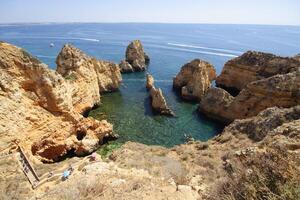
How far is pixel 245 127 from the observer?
19.4m

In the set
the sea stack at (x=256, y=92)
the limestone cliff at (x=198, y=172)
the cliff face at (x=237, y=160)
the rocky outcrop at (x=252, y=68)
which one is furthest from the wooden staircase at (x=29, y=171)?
the rocky outcrop at (x=252, y=68)

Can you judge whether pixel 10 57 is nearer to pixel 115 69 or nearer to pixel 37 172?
pixel 37 172

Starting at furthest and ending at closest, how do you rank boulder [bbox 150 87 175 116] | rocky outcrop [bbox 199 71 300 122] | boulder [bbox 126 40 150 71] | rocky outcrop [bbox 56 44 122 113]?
boulder [bbox 126 40 150 71] → boulder [bbox 150 87 175 116] → rocky outcrop [bbox 56 44 122 113] → rocky outcrop [bbox 199 71 300 122]

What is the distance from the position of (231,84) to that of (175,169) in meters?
35.0

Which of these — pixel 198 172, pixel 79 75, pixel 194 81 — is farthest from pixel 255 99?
pixel 79 75

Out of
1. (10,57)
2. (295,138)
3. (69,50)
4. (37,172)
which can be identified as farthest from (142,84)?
(295,138)

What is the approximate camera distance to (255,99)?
31.6 m

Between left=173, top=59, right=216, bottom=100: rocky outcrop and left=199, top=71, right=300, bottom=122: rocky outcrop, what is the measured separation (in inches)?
198

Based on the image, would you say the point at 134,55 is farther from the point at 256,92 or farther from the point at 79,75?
the point at 256,92

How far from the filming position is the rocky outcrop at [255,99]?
95.3 feet

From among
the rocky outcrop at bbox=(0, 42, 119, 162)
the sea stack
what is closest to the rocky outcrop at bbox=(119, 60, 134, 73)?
the sea stack

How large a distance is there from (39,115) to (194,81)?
25.6 m

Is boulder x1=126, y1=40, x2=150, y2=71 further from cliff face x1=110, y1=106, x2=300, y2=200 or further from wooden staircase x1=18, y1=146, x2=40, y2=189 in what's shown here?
wooden staircase x1=18, y1=146, x2=40, y2=189

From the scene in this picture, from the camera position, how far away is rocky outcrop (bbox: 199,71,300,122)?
2905 cm
